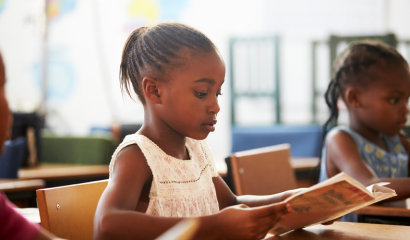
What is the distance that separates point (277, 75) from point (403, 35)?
1630mm

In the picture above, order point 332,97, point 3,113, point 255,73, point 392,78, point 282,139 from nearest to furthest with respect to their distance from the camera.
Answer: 1. point 3,113
2. point 392,78
3. point 332,97
4. point 282,139
5. point 255,73

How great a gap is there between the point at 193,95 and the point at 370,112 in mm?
996

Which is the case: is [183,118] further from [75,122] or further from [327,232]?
[75,122]

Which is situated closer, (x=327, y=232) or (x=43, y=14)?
(x=327, y=232)

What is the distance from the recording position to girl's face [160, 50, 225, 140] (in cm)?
98

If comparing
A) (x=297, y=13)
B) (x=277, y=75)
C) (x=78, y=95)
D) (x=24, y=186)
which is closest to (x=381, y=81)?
(x=24, y=186)

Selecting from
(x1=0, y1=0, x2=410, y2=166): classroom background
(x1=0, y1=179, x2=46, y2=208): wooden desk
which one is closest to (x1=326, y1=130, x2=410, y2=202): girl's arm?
(x1=0, y1=179, x2=46, y2=208): wooden desk

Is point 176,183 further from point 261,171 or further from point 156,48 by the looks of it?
point 261,171

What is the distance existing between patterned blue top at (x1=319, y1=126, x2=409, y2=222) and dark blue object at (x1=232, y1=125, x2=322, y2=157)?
5.64 ft

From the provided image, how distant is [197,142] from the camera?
4.11 ft

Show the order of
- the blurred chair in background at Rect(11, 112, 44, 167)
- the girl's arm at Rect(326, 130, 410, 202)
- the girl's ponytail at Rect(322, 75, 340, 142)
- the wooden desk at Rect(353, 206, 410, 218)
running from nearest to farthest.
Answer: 1. the wooden desk at Rect(353, 206, 410, 218)
2. the girl's arm at Rect(326, 130, 410, 202)
3. the girl's ponytail at Rect(322, 75, 340, 142)
4. the blurred chair in background at Rect(11, 112, 44, 167)

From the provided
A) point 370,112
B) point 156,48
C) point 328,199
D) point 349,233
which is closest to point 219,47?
point 370,112

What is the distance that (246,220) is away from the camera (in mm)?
771

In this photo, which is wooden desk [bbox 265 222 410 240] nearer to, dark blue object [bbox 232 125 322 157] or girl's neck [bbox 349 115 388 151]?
girl's neck [bbox 349 115 388 151]
